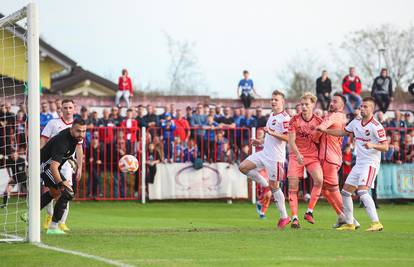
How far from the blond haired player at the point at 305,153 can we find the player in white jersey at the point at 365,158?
50 cm

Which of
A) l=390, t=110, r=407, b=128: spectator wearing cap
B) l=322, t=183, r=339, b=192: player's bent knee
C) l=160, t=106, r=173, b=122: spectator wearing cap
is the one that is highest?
l=160, t=106, r=173, b=122: spectator wearing cap

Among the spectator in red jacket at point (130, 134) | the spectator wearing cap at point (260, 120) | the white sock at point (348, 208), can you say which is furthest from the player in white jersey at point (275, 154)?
the spectator wearing cap at point (260, 120)

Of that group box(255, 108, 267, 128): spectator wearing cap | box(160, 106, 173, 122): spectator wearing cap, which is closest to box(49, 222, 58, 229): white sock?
box(160, 106, 173, 122): spectator wearing cap

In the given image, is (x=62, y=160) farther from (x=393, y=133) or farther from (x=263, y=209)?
(x=393, y=133)

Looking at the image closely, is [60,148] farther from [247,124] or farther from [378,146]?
[247,124]

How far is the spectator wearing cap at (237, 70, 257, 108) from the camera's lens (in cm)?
2981

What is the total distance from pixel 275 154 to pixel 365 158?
2.05m

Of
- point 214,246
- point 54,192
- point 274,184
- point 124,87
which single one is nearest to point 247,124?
point 124,87

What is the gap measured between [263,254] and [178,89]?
163ft

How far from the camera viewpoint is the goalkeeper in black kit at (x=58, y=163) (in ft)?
42.5

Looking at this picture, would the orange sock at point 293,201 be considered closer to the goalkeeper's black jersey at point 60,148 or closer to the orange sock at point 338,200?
the orange sock at point 338,200

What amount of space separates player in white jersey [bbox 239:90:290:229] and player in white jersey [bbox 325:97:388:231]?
3.82ft

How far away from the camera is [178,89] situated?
6016cm

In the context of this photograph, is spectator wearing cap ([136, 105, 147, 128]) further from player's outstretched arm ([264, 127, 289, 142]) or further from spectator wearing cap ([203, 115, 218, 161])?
player's outstretched arm ([264, 127, 289, 142])
